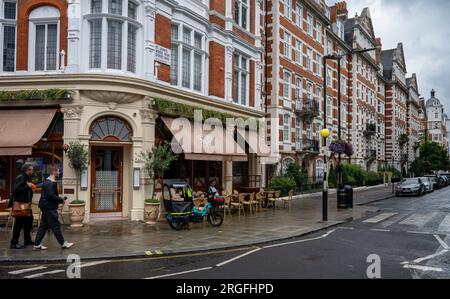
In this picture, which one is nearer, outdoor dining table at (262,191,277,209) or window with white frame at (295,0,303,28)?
outdoor dining table at (262,191,277,209)

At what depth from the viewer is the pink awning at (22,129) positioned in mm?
12867

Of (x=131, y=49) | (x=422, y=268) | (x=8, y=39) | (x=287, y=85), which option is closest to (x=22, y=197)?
(x=131, y=49)

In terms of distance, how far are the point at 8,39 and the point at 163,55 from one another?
5.60 meters

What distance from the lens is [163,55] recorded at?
16.0 m

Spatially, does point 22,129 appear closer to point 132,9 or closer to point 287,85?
point 132,9

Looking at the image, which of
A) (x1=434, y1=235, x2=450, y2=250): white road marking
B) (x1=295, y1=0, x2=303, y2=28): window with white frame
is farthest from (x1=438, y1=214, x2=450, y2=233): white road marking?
(x1=295, y1=0, x2=303, y2=28): window with white frame

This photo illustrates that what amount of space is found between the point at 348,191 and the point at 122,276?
15.0 m

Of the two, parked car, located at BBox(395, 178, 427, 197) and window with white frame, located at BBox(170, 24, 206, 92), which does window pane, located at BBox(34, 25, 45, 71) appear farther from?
parked car, located at BBox(395, 178, 427, 197)

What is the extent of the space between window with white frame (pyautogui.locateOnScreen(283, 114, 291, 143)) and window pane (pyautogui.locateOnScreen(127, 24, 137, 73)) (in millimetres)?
17293

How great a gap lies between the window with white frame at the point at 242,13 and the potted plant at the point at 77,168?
38.7 ft

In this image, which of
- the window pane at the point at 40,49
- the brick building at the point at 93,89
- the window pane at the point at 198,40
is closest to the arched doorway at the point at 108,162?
the brick building at the point at 93,89

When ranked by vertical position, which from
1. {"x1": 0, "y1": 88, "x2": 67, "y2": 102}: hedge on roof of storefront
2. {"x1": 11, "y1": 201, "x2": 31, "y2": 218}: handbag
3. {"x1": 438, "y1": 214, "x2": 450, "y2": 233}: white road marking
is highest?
{"x1": 0, "y1": 88, "x2": 67, "y2": 102}: hedge on roof of storefront

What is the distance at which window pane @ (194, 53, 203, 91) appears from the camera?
1838 centimetres
